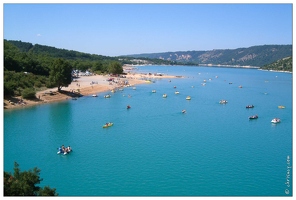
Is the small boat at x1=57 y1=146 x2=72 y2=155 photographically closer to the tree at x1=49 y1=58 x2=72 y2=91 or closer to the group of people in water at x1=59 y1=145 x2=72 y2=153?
the group of people in water at x1=59 y1=145 x2=72 y2=153

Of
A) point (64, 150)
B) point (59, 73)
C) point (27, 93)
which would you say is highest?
point (59, 73)

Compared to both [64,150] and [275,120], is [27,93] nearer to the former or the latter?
[64,150]

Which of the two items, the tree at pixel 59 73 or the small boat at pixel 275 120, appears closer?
the small boat at pixel 275 120

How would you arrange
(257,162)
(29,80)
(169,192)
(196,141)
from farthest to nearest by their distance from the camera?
(29,80) → (196,141) → (257,162) → (169,192)

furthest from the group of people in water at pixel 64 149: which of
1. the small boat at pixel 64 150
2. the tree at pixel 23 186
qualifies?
the tree at pixel 23 186

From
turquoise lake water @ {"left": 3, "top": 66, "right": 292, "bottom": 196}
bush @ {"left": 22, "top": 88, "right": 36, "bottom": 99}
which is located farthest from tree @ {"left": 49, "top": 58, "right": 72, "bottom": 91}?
turquoise lake water @ {"left": 3, "top": 66, "right": 292, "bottom": 196}

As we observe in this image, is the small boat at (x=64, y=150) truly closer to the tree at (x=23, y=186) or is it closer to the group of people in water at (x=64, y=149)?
the group of people in water at (x=64, y=149)

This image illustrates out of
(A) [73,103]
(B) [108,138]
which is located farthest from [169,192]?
(A) [73,103]

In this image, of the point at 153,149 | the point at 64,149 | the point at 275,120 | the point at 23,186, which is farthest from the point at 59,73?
the point at 23,186

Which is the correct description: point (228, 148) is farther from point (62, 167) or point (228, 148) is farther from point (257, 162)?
point (62, 167)
